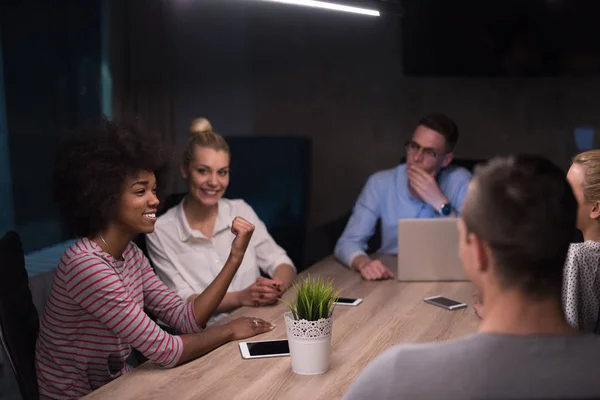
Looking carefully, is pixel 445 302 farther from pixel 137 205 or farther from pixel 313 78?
pixel 313 78

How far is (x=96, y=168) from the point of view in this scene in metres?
2.03

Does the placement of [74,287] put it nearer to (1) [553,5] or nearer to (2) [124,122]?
(2) [124,122]

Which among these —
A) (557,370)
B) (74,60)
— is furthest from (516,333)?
(74,60)

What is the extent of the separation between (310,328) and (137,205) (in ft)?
2.23

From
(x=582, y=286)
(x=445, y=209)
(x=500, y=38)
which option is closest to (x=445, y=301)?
(x=582, y=286)

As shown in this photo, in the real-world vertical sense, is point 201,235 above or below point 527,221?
below

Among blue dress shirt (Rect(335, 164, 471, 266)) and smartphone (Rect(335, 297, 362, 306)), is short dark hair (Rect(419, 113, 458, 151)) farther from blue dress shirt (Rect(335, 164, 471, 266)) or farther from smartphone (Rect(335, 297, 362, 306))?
smartphone (Rect(335, 297, 362, 306))

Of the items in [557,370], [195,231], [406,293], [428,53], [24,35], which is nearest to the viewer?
[557,370]

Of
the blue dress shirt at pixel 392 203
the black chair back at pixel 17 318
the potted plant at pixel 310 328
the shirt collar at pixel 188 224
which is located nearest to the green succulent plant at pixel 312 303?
the potted plant at pixel 310 328

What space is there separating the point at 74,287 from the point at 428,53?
2674mm

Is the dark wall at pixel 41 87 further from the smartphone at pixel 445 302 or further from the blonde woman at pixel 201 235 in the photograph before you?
the smartphone at pixel 445 302

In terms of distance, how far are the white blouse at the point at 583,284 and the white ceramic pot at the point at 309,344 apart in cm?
66

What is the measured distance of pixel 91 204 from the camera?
200 cm

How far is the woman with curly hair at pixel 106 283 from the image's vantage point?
185cm
